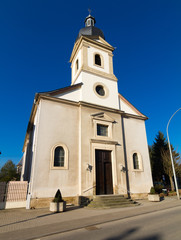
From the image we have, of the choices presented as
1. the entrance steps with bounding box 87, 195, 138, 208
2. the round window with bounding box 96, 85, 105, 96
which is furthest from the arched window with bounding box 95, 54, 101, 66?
the entrance steps with bounding box 87, 195, 138, 208

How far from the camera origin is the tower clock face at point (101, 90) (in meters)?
17.0

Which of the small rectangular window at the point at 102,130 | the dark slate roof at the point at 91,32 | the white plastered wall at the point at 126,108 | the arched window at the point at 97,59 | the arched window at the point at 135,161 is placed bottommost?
the arched window at the point at 135,161

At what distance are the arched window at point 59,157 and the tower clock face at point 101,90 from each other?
23.1 ft

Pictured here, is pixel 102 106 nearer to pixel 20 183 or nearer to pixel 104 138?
pixel 104 138

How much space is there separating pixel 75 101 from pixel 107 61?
306 inches

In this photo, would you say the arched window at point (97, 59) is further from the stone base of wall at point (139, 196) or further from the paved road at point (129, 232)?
the paved road at point (129, 232)

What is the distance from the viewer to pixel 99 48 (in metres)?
19.5

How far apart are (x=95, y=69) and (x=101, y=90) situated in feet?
8.31

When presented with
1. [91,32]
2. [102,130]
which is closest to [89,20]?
[91,32]

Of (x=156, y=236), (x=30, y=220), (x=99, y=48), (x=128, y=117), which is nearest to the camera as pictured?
(x=156, y=236)

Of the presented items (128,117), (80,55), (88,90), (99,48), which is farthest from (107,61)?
(128,117)

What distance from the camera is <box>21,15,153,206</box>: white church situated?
12242 millimetres

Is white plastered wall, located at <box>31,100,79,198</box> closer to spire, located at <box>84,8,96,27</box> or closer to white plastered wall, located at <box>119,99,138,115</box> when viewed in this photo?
white plastered wall, located at <box>119,99,138,115</box>

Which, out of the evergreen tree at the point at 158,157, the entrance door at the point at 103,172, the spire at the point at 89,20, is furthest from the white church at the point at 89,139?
the evergreen tree at the point at 158,157
